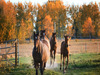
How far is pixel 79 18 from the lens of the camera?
50750mm

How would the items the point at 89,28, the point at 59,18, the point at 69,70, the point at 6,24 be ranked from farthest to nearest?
the point at 59,18, the point at 89,28, the point at 6,24, the point at 69,70

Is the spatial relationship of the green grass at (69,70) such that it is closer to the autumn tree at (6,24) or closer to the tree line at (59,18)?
the autumn tree at (6,24)

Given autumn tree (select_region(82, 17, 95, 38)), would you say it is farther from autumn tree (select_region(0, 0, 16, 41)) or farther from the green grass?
the green grass

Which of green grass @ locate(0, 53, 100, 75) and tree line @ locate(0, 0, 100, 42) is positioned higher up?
tree line @ locate(0, 0, 100, 42)

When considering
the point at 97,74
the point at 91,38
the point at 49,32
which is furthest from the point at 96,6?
the point at 97,74

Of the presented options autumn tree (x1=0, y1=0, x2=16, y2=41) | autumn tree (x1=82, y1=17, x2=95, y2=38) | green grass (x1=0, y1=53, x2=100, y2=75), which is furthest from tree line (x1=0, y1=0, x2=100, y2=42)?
green grass (x1=0, y1=53, x2=100, y2=75)

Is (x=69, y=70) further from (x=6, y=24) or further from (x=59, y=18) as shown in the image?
(x=59, y=18)

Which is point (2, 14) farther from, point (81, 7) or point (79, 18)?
point (81, 7)

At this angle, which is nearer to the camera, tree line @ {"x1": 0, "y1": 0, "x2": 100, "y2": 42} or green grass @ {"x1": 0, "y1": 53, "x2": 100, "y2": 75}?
green grass @ {"x1": 0, "y1": 53, "x2": 100, "y2": 75}

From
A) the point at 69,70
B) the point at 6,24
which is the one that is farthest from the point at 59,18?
the point at 69,70

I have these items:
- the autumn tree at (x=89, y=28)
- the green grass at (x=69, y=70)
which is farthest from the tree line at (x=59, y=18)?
the green grass at (x=69, y=70)

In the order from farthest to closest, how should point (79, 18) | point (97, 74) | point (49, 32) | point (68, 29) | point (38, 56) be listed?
point (79, 18), point (68, 29), point (49, 32), point (97, 74), point (38, 56)

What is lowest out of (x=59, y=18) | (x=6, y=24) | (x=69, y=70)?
(x=69, y=70)

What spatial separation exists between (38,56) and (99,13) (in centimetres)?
4408
